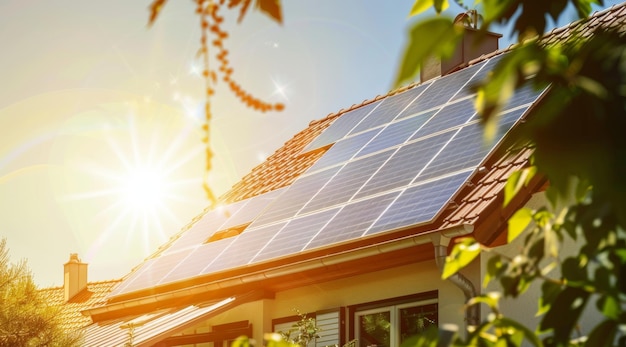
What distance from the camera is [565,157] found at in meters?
2.04

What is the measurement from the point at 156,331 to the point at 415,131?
4.43 m

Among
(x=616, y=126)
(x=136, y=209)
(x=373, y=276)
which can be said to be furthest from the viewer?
(x=136, y=209)

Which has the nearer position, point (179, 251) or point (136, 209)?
point (179, 251)

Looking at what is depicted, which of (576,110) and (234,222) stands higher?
(234,222)

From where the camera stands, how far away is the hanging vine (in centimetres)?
202

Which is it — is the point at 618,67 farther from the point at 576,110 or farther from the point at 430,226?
the point at 430,226

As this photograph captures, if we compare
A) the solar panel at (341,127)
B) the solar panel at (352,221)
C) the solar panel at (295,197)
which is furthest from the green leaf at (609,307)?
the solar panel at (341,127)

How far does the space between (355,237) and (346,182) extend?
7.33 ft

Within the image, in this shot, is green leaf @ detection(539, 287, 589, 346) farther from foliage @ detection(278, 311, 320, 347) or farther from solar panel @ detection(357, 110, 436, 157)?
solar panel @ detection(357, 110, 436, 157)

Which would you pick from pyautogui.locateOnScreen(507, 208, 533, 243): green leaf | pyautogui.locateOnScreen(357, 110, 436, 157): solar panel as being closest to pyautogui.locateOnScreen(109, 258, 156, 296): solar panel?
pyautogui.locateOnScreen(357, 110, 436, 157): solar panel

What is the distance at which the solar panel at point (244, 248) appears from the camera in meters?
14.2

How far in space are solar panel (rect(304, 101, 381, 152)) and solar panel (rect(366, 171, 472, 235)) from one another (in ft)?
16.6

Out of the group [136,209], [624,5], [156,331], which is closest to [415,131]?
[624,5]

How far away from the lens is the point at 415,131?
14383mm
